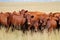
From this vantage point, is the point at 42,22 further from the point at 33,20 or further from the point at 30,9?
the point at 30,9

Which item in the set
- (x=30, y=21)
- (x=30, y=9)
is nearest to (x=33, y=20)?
(x=30, y=21)

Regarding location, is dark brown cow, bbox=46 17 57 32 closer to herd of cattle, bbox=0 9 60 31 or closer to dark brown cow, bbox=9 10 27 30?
herd of cattle, bbox=0 9 60 31

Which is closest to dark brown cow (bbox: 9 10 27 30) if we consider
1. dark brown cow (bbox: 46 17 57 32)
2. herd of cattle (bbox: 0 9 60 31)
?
herd of cattle (bbox: 0 9 60 31)

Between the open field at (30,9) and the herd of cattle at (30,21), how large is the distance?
0.02 m

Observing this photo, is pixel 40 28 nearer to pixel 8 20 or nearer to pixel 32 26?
pixel 32 26

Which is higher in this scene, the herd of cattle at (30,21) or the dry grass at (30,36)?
the herd of cattle at (30,21)

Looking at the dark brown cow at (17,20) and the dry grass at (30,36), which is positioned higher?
the dark brown cow at (17,20)

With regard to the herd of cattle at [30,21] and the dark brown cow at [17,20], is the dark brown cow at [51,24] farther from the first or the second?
the dark brown cow at [17,20]

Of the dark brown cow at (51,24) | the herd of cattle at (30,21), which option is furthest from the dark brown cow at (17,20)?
the dark brown cow at (51,24)

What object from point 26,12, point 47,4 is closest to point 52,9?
point 47,4

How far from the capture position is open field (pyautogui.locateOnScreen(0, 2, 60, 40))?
0.82 meters

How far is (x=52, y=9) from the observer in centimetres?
91

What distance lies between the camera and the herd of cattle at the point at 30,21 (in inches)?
31.8

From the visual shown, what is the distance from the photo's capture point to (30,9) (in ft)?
3.02
